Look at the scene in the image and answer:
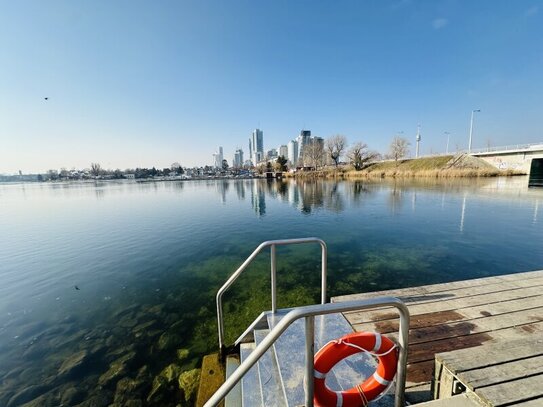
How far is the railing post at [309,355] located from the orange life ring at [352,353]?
4.4 inches

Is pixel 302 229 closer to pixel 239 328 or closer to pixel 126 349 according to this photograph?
pixel 239 328

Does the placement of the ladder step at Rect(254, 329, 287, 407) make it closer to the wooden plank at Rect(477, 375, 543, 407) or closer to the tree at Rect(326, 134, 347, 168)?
the wooden plank at Rect(477, 375, 543, 407)

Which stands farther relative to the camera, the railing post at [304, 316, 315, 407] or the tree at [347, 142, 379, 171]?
the tree at [347, 142, 379, 171]

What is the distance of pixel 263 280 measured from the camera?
818 centimetres

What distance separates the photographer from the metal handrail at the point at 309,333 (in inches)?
67.2

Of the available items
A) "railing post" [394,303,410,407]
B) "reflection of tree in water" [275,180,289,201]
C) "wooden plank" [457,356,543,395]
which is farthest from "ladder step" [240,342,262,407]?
"reflection of tree in water" [275,180,289,201]

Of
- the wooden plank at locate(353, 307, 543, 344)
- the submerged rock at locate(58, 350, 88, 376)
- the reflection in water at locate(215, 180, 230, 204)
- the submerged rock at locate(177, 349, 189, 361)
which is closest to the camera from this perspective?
the wooden plank at locate(353, 307, 543, 344)

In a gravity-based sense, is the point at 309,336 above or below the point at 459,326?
above

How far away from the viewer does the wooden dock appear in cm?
276

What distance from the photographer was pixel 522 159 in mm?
41188

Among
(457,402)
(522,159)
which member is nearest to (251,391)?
(457,402)

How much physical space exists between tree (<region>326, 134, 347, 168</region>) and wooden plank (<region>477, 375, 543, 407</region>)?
85.0 metres

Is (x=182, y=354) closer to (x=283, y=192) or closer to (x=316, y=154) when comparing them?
(x=283, y=192)

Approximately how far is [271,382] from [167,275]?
730 cm
